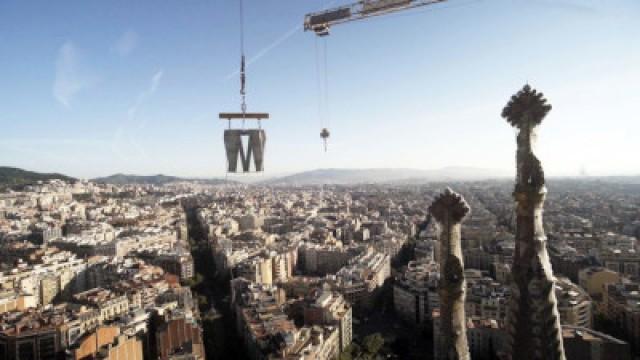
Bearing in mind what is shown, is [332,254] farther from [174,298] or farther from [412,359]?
[412,359]

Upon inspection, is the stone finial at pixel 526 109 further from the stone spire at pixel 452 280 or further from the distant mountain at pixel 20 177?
the distant mountain at pixel 20 177

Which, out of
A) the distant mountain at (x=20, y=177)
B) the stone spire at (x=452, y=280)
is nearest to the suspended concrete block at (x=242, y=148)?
the stone spire at (x=452, y=280)

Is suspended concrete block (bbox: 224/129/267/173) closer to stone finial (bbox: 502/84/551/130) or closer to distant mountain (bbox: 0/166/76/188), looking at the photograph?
stone finial (bbox: 502/84/551/130)

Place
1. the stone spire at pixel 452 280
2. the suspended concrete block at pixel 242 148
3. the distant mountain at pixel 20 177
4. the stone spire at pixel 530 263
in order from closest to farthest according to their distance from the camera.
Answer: the stone spire at pixel 530 263 < the stone spire at pixel 452 280 < the suspended concrete block at pixel 242 148 < the distant mountain at pixel 20 177

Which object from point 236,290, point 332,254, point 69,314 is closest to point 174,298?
point 236,290

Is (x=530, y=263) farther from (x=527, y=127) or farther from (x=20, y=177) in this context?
(x=20, y=177)

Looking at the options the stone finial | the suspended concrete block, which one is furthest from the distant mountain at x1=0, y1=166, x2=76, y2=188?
the stone finial

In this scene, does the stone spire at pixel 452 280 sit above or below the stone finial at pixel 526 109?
below
